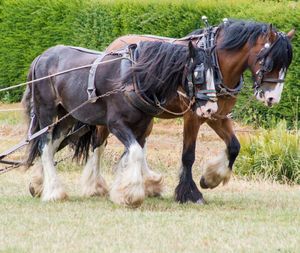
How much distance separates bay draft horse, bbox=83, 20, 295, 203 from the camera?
9.88 metres

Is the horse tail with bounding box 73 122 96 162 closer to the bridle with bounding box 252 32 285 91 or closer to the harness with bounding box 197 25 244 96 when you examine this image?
the harness with bounding box 197 25 244 96

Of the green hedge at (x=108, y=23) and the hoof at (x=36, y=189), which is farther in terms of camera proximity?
the green hedge at (x=108, y=23)

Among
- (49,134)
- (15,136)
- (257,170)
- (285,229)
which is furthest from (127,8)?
(285,229)

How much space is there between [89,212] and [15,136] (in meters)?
8.55

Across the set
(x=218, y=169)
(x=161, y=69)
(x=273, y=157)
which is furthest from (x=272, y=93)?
(x=273, y=157)

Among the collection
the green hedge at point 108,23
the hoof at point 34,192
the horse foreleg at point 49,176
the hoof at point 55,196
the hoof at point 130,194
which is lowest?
the green hedge at point 108,23

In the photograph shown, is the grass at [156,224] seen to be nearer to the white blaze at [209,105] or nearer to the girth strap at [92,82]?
the white blaze at [209,105]

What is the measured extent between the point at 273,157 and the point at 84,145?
8.82ft

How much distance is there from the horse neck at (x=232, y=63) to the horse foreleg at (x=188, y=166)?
0.55 m

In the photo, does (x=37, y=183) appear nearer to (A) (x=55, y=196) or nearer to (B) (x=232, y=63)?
(A) (x=55, y=196)

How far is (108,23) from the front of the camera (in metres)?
19.6

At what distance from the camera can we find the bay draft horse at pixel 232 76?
32.4 feet

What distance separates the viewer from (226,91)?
10242 millimetres

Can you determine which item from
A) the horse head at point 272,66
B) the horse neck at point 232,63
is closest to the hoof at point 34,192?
the horse neck at point 232,63
